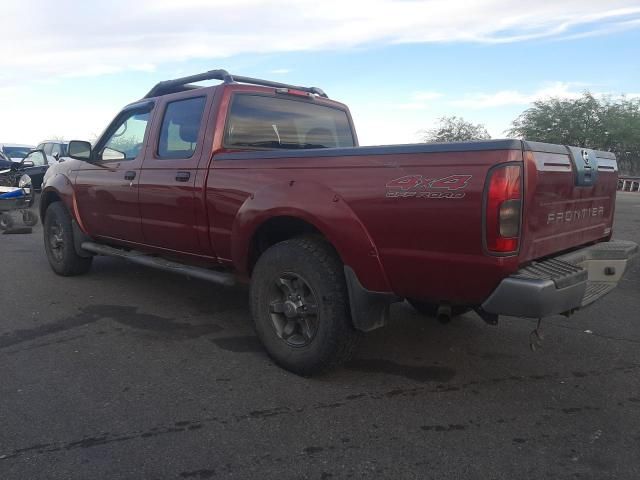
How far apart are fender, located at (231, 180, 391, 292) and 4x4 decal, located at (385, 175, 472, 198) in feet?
1.04

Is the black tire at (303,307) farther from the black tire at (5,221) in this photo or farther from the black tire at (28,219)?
the black tire at (28,219)

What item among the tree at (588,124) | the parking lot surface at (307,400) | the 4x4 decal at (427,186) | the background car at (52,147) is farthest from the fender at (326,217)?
the tree at (588,124)

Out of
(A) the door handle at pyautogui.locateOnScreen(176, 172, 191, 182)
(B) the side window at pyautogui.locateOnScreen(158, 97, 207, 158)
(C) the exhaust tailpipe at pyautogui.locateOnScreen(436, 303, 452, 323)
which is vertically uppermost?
(B) the side window at pyautogui.locateOnScreen(158, 97, 207, 158)

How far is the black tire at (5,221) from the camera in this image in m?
9.92

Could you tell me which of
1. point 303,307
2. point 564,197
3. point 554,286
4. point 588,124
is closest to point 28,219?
point 303,307

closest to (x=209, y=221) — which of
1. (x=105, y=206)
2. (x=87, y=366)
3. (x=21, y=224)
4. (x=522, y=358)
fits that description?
(x=87, y=366)

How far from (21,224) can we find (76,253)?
6.05 meters

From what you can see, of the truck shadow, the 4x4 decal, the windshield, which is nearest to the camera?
the 4x4 decal

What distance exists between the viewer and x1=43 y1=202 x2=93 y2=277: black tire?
5977 millimetres

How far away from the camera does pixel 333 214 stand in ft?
10.6

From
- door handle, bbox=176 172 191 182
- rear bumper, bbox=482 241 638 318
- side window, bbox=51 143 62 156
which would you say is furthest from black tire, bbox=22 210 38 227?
rear bumper, bbox=482 241 638 318

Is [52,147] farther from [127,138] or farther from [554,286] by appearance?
[554,286]

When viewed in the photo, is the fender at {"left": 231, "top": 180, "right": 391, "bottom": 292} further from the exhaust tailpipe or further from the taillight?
the taillight

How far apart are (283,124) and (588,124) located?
39934 millimetres
